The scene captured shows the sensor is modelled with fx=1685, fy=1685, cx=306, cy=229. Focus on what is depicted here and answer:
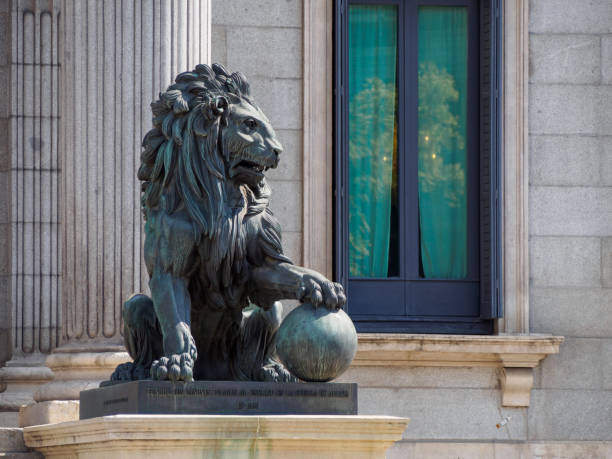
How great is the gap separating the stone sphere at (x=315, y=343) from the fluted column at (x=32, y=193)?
5.43 meters

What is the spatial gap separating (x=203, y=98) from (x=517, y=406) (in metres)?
7.72

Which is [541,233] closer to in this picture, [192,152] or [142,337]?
[142,337]

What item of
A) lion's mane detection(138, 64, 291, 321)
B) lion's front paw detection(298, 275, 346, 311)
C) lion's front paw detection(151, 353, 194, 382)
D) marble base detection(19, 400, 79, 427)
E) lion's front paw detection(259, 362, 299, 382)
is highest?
lion's mane detection(138, 64, 291, 321)

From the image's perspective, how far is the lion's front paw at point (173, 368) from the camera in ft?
32.1

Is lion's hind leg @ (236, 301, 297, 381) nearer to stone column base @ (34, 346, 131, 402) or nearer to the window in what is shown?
stone column base @ (34, 346, 131, 402)

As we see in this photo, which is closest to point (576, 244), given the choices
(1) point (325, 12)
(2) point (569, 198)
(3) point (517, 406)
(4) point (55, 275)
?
(2) point (569, 198)

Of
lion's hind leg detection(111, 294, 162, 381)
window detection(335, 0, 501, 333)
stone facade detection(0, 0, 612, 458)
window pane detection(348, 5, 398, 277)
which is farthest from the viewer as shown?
window pane detection(348, 5, 398, 277)

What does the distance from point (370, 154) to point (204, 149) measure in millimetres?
7541

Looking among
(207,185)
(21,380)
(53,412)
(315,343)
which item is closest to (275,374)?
(315,343)

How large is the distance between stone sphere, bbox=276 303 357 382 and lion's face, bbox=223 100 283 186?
94cm

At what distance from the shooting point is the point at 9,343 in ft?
50.9

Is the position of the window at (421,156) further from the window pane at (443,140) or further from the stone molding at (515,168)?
the stone molding at (515,168)

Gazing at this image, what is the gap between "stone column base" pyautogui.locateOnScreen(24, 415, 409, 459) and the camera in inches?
376

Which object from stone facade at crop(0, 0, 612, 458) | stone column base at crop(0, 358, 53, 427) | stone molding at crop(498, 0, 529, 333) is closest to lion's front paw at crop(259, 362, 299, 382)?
stone column base at crop(0, 358, 53, 427)
